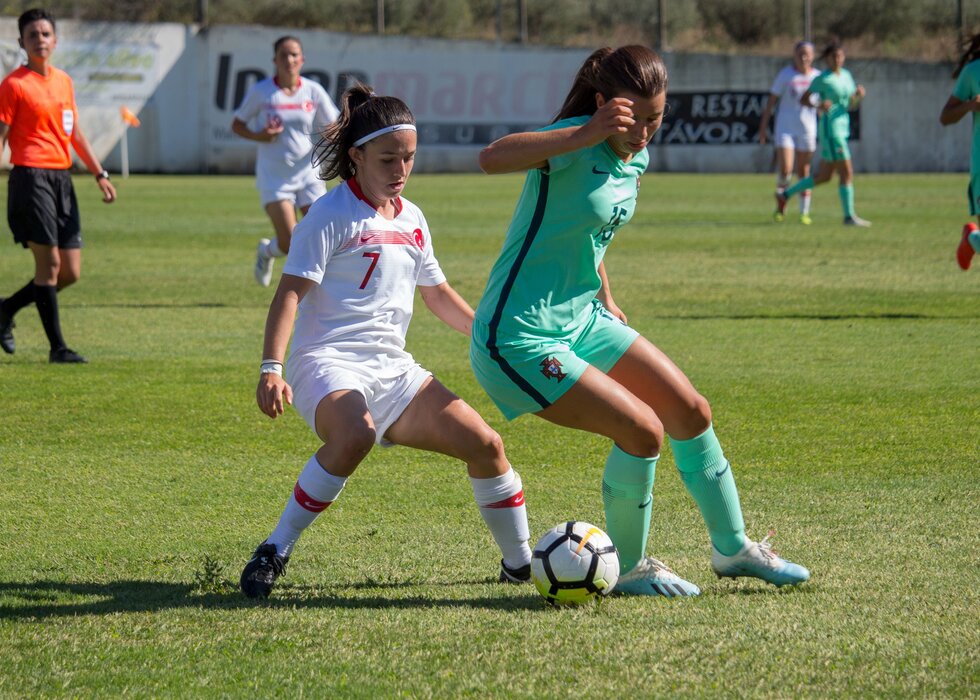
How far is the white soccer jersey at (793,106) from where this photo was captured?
1955 centimetres

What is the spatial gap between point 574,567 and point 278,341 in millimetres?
1171

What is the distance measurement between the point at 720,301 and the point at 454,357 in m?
3.52

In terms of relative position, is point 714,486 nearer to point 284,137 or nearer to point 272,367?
point 272,367

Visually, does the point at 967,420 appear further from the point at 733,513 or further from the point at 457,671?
the point at 457,671

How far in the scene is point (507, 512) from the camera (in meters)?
4.41

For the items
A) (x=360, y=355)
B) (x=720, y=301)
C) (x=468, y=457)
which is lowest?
(x=720, y=301)

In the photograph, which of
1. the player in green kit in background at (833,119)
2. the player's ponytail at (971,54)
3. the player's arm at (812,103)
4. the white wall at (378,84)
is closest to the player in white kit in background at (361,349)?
the player's ponytail at (971,54)

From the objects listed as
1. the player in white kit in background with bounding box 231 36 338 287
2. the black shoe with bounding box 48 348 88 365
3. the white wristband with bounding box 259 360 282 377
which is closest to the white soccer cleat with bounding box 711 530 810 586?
the white wristband with bounding box 259 360 282 377

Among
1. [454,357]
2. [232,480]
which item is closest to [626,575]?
[232,480]

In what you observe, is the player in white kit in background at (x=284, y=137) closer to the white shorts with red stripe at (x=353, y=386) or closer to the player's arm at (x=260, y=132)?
the player's arm at (x=260, y=132)

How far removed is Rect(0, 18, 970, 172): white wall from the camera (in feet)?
113

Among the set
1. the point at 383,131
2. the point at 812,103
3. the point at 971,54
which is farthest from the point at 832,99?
the point at 383,131

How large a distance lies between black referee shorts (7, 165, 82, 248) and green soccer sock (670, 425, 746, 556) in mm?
5736

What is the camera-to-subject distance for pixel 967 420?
6.94 meters
